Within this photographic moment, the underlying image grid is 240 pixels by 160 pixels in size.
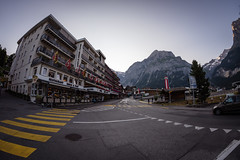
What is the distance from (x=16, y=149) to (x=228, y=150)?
6255mm

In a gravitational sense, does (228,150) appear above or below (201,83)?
below

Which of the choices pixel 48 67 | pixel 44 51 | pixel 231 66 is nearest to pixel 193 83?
pixel 48 67

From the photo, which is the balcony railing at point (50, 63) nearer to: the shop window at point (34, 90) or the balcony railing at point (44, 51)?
the balcony railing at point (44, 51)

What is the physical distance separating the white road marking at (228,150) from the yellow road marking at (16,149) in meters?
5.06

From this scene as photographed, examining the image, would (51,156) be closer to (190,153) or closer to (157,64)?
(190,153)

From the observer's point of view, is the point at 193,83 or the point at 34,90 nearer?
the point at 34,90

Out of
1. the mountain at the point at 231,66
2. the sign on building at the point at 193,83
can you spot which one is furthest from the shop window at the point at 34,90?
the mountain at the point at 231,66

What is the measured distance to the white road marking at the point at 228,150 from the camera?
2.41 meters

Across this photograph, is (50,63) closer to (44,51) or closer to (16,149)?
(44,51)

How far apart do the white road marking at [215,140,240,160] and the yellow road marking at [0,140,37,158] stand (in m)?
5.06

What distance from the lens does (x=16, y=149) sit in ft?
8.63

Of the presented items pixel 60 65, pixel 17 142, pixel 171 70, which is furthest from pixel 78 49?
pixel 171 70

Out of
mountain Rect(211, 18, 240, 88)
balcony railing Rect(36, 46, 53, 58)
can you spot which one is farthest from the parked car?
mountain Rect(211, 18, 240, 88)

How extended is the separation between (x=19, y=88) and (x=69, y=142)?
90.0 ft
